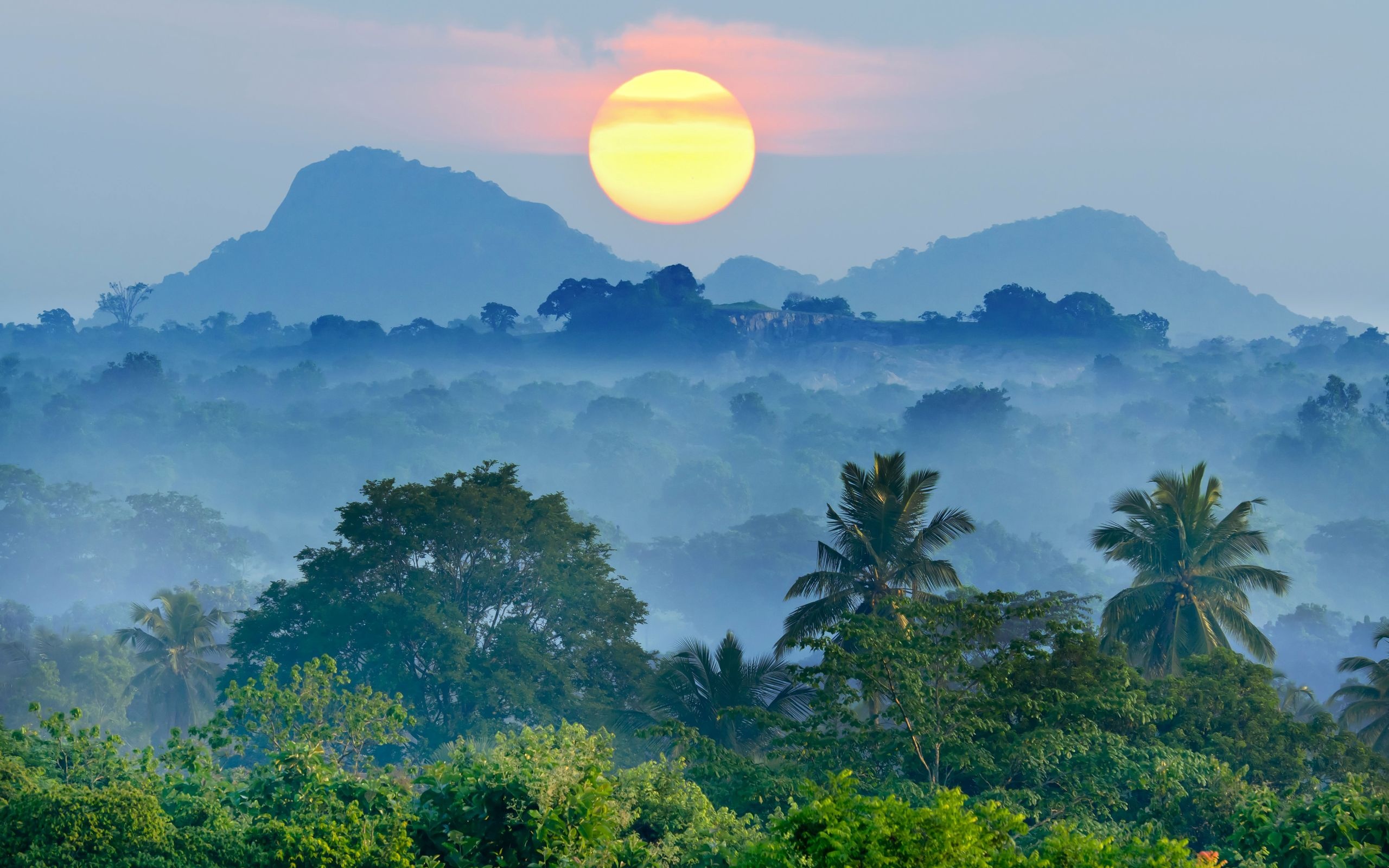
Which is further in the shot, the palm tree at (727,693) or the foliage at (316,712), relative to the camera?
the palm tree at (727,693)

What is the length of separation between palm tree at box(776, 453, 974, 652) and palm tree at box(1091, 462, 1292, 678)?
15.9 ft

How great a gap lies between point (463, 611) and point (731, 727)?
51.3 feet

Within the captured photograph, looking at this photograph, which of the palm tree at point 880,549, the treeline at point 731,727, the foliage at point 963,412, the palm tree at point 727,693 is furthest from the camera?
the foliage at point 963,412

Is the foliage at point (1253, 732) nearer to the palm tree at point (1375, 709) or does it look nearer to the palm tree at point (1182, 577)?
the palm tree at point (1182, 577)

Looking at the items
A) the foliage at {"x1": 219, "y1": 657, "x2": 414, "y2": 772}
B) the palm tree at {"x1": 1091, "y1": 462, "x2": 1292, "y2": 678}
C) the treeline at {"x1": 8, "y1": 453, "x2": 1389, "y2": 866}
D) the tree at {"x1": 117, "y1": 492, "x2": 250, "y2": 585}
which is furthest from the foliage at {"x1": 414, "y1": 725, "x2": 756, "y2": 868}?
the tree at {"x1": 117, "y1": 492, "x2": 250, "y2": 585}

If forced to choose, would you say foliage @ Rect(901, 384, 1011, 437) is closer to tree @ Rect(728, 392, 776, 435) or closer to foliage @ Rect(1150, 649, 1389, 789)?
tree @ Rect(728, 392, 776, 435)

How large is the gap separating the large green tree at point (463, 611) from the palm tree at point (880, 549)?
10.9 meters

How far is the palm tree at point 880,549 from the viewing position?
31.3 m

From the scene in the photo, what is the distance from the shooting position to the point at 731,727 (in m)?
30.3

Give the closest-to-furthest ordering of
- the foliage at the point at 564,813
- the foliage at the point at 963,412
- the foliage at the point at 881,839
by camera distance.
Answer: the foliage at the point at 881,839
the foliage at the point at 564,813
the foliage at the point at 963,412

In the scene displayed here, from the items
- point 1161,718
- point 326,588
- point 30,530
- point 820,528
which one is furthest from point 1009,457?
point 1161,718

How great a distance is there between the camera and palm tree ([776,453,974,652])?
103ft

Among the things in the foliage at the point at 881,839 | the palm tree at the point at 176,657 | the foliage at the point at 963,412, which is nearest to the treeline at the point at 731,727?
the foliage at the point at 881,839

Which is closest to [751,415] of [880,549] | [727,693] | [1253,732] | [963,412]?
[963,412]
